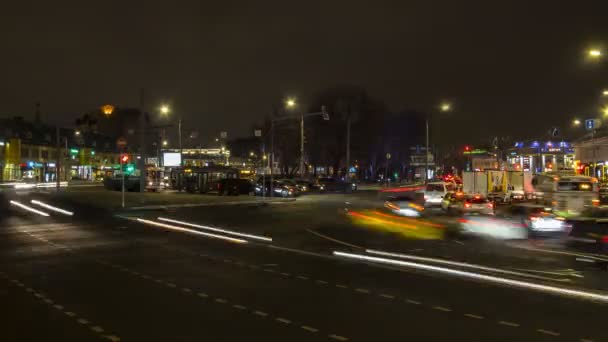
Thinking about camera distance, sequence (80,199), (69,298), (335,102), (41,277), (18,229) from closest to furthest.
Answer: (69,298) → (41,277) → (18,229) → (80,199) → (335,102)

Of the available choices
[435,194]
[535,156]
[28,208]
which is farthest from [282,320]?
[535,156]

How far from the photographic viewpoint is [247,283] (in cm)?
1334

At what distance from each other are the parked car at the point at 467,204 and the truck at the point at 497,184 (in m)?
7.49

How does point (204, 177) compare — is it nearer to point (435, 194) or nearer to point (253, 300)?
point (435, 194)

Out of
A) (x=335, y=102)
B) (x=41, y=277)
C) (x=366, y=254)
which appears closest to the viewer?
(x=41, y=277)

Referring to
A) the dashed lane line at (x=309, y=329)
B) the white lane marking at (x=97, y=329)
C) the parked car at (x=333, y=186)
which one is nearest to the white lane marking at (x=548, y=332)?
the dashed lane line at (x=309, y=329)

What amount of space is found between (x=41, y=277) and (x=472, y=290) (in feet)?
31.4

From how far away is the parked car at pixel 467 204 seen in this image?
31517mm

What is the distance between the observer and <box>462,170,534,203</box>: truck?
4553 cm

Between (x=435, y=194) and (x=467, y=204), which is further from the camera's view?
(x=435, y=194)

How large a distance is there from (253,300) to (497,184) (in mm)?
38682

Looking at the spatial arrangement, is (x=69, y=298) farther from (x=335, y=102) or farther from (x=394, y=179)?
(x=394, y=179)

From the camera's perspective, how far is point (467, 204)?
32.3 m

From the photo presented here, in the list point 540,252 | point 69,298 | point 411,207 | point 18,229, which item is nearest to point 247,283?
point 69,298
